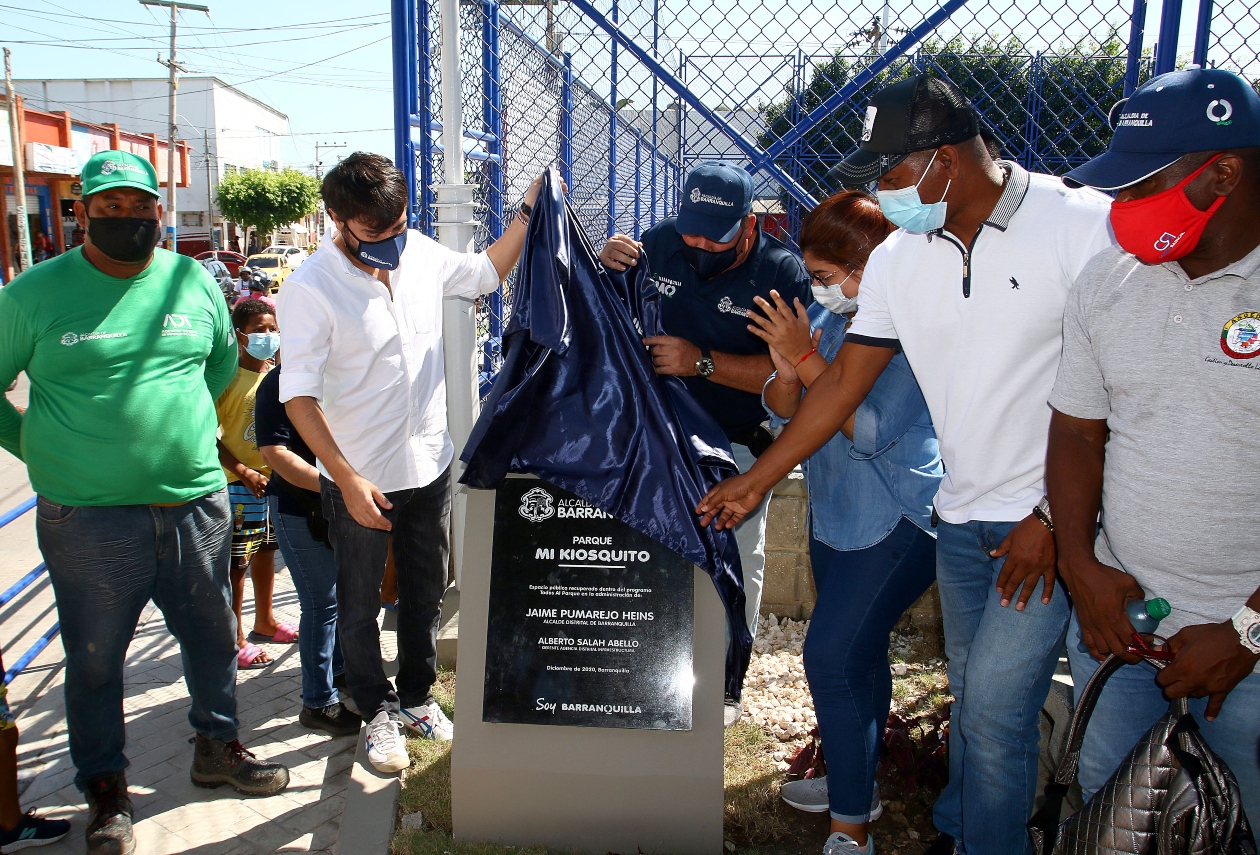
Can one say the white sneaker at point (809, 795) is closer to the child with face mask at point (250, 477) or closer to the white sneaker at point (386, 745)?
the white sneaker at point (386, 745)

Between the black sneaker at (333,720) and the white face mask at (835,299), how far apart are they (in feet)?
8.59

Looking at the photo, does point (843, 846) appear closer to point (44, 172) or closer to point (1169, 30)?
point (1169, 30)

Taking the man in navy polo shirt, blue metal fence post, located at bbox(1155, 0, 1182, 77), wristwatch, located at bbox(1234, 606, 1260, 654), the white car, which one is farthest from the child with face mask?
the white car

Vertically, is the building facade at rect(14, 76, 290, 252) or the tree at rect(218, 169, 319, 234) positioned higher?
the building facade at rect(14, 76, 290, 252)

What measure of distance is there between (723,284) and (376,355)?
1310mm

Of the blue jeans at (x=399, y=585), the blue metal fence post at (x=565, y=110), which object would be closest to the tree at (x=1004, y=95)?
the blue metal fence post at (x=565, y=110)

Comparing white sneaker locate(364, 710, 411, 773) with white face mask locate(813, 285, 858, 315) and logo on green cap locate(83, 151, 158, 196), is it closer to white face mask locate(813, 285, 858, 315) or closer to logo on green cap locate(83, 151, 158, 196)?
logo on green cap locate(83, 151, 158, 196)

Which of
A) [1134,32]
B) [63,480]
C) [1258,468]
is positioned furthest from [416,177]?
[1258,468]

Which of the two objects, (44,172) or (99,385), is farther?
(44,172)

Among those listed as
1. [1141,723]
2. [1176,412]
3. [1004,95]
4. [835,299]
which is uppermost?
[1004,95]

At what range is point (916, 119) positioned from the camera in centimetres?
232

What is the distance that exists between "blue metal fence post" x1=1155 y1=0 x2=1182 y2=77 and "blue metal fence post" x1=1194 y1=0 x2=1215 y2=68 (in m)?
0.09


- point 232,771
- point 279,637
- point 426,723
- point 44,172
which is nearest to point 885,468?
point 426,723

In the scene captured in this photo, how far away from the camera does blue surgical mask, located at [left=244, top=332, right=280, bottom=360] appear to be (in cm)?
456
